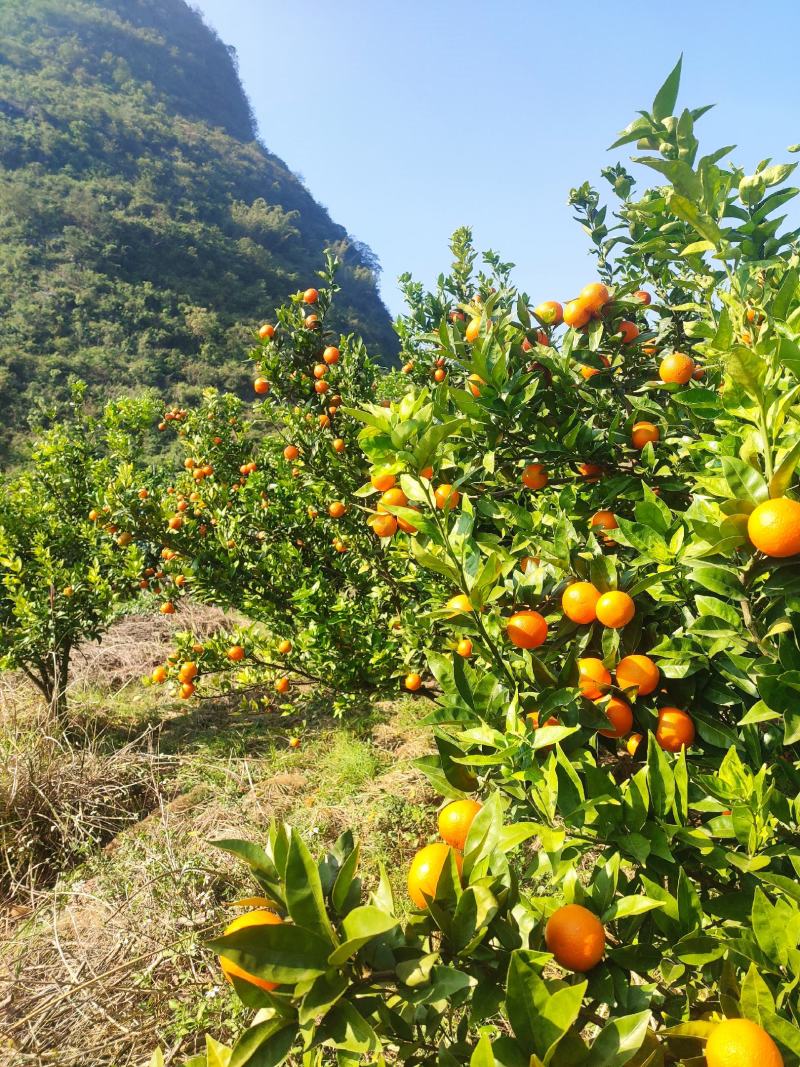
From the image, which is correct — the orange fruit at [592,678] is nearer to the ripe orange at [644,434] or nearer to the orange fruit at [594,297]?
the ripe orange at [644,434]

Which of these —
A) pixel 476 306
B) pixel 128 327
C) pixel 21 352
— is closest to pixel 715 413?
pixel 476 306

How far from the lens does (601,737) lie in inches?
48.3

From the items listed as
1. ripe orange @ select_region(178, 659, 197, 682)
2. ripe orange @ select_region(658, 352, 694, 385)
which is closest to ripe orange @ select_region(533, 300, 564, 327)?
ripe orange @ select_region(658, 352, 694, 385)

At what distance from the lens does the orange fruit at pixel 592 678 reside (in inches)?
39.2

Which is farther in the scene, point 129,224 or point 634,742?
point 129,224

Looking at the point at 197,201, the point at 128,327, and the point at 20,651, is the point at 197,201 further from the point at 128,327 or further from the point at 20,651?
the point at 20,651

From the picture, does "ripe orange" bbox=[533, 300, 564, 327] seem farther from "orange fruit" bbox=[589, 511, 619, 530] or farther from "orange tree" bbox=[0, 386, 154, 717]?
"orange tree" bbox=[0, 386, 154, 717]

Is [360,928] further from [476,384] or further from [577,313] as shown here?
[577,313]

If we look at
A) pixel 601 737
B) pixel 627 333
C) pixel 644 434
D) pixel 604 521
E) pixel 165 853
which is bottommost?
pixel 165 853

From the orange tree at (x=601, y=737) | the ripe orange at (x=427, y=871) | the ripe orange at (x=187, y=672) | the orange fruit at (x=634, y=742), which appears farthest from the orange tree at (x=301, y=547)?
the ripe orange at (x=427, y=871)

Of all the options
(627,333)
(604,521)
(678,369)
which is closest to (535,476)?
(604,521)

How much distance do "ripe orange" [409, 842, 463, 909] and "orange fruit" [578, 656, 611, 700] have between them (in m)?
0.37

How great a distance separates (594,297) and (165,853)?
2.89 m

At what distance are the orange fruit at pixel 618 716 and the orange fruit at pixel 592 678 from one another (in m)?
0.03
